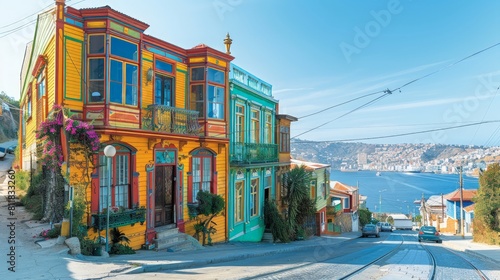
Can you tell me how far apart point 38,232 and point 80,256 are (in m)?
2.40

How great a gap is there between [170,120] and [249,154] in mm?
5837

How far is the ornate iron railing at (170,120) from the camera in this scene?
13.0 metres

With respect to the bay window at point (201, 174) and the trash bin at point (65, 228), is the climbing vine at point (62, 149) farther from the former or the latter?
the bay window at point (201, 174)

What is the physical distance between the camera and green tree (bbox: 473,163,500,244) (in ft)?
85.2

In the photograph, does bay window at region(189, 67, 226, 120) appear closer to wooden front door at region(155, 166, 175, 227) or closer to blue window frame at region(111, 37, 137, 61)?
wooden front door at region(155, 166, 175, 227)

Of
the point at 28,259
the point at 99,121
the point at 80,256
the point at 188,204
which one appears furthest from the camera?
the point at 188,204

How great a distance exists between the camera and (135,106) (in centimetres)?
1229

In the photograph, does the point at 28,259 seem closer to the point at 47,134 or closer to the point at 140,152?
the point at 47,134

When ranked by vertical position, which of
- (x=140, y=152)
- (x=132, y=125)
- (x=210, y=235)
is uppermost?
(x=132, y=125)

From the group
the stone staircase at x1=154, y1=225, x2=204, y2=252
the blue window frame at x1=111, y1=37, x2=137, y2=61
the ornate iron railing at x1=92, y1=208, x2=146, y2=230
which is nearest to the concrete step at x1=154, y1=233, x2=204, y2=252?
the stone staircase at x1=154, y1=225, x2=204, y2=252

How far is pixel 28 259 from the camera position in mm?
8578

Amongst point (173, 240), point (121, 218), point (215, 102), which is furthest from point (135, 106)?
point (173, 240)

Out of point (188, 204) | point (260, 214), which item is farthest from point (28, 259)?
point (260, 214)

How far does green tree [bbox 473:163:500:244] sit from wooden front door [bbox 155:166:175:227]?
22832 millimetres
